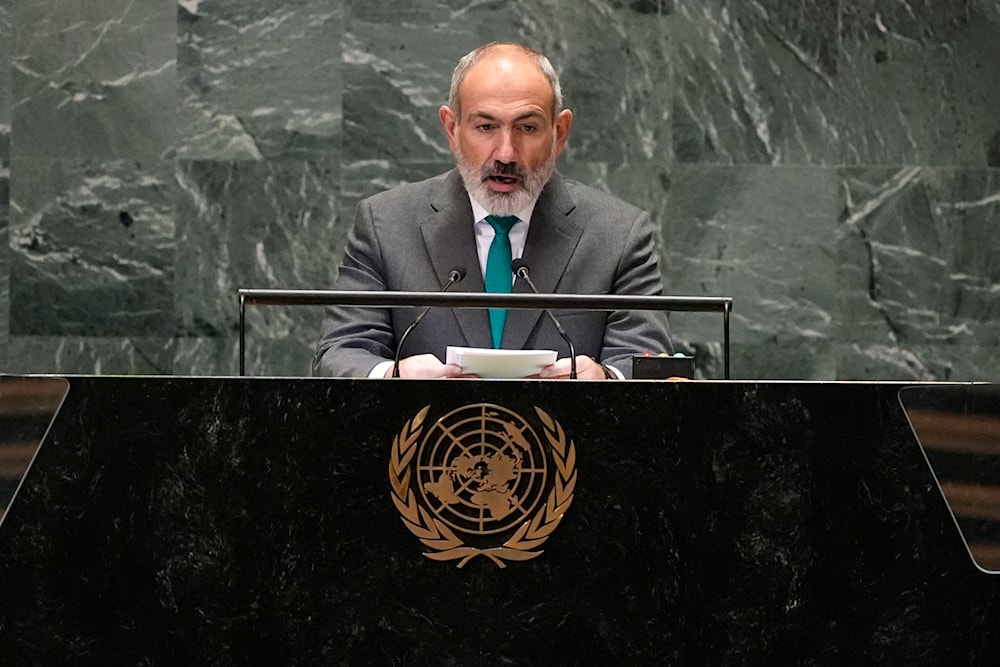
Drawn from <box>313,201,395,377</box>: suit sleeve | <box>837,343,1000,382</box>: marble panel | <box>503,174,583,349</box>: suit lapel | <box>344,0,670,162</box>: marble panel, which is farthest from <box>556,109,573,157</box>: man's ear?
<box>837,343,1000,382</box>: marble panel

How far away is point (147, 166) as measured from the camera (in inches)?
182

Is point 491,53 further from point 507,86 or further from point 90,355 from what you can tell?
point 90,355

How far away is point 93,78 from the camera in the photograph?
461 centimetres

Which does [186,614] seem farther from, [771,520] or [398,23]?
[398,23]

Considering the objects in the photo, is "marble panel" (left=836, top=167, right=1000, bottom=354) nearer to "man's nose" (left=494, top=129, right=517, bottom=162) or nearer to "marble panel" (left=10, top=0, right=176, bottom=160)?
"man's nose" (left=494, top=129, right=517, bottom=162)

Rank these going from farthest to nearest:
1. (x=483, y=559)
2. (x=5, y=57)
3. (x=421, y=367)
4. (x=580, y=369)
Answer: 1. (x=5, y=57)
2. (x=580, y=369)
3. (x=421, y=367)
4. (x=483, y=559)

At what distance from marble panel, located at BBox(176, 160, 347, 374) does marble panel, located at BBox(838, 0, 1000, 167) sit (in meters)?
1.90

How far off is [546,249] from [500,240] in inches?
4.9

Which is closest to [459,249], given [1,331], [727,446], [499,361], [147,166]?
[499,361]

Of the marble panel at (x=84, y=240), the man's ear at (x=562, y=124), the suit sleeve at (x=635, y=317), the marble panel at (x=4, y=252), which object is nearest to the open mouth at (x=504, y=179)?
the man's ear at (x=562, y=124)

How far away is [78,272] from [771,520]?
3279 millimetres

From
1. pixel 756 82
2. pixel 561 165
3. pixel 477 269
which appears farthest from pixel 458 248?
pixel 756 82

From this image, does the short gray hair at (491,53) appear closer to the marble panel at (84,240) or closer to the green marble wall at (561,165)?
the green marble wall at (561,165)

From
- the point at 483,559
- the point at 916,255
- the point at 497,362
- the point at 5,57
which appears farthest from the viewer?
the point at 916,255
